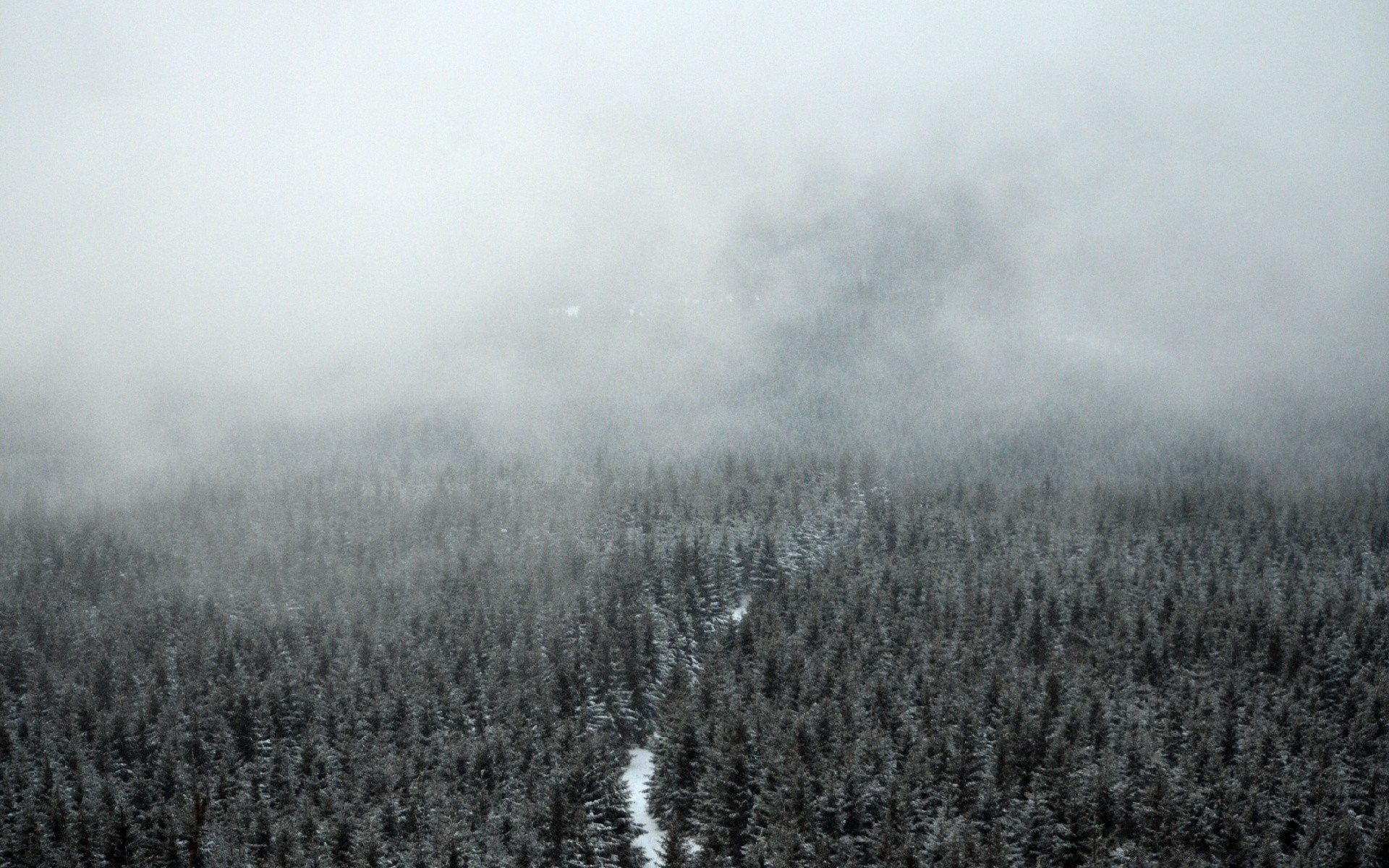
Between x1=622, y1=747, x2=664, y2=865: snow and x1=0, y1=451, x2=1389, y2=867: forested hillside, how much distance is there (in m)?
2.01

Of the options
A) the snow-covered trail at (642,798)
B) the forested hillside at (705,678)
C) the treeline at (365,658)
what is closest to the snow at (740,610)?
the treeline at (365,658)

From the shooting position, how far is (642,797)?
9388 cm

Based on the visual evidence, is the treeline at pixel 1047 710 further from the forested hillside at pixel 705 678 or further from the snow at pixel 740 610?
the snow at pixel 740 610

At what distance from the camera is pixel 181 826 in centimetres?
8194

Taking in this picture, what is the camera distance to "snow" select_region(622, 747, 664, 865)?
85.8 m

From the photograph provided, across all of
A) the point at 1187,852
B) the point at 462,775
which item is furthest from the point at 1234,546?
the point at 462,775

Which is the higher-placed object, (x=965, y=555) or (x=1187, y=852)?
(x=965, y=555)

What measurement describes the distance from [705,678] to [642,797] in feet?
40.3

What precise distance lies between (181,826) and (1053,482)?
157 metres

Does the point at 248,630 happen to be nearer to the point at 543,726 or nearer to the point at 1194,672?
the point at 543,726

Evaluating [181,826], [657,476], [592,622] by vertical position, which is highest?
[657,476]

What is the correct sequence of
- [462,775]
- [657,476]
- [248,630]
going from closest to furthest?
[462,775] < [248,630] < [657,476]

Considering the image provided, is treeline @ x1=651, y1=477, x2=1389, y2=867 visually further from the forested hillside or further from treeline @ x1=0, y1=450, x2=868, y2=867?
treeline @ x1=0, y1=450, x2=868, y2=867

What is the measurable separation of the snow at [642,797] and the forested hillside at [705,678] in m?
2.01
